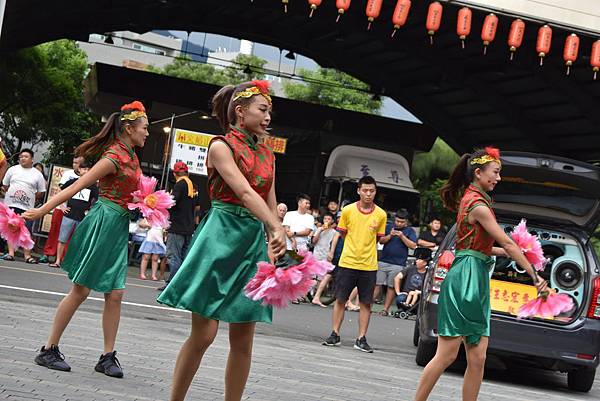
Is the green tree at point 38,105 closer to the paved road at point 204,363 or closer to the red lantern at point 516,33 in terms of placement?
the red lantern at point 516,33

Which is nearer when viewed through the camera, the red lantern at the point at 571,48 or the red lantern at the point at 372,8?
the red lantern at the point at 571,48

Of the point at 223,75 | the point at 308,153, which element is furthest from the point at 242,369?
the point at 223,75

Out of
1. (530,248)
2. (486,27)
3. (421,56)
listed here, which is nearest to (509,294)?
(530,248)

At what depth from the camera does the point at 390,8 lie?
2458 cm

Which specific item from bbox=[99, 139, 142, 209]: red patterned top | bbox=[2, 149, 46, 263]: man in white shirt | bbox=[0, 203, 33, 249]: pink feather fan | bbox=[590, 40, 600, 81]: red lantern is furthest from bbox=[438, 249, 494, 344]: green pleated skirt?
bbox=[590, 40, 600, 81]: red lantern

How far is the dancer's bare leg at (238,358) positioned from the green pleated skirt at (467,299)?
1.97 m

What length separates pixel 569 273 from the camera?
10344mm

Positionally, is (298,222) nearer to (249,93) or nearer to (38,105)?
(249,93)

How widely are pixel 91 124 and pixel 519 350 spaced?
35234 millimetres

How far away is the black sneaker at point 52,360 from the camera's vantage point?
6770 mm

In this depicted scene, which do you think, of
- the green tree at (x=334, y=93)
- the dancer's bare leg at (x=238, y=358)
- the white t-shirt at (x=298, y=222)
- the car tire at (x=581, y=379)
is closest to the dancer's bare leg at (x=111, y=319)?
the dancer's bare leg at (x=238, y=358)

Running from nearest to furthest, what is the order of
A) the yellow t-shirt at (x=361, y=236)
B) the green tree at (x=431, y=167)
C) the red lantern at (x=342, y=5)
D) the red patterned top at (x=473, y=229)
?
the red patterned top at (x=473, y=229), the yellow t-shirt at (x=361, y=236), the red lantern at (x=342, y=5), the green tree at (x=431, y=167)

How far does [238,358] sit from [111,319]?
222 centimetres

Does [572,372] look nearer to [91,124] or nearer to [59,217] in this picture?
[59,217]
